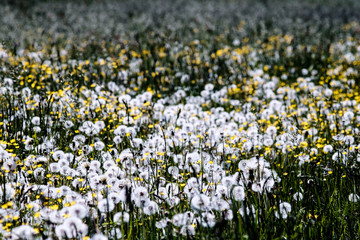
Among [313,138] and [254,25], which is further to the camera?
[254,25]

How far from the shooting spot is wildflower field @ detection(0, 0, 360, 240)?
9.52 feet

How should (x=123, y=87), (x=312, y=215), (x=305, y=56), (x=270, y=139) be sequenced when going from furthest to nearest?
(x=305, y=56) → (x=123, y=87) → (x=270, y=139) → (x=312, y=215)

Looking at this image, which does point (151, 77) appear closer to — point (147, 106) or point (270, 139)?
point (147, 106)

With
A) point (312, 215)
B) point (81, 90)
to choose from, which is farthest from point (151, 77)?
point (312, 215)

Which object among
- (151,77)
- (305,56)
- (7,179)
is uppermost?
(305,56)

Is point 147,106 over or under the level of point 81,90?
under

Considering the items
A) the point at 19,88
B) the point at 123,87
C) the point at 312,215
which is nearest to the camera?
the point at 312,215

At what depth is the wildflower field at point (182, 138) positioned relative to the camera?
2900mm

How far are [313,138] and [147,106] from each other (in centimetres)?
241

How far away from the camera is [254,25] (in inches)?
509

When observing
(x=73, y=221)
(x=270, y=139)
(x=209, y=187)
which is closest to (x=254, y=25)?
(x=270, y=139)

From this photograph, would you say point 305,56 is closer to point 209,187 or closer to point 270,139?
point 270,139

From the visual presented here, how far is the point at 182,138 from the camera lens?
180 inches

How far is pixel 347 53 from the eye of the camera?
9570mm
